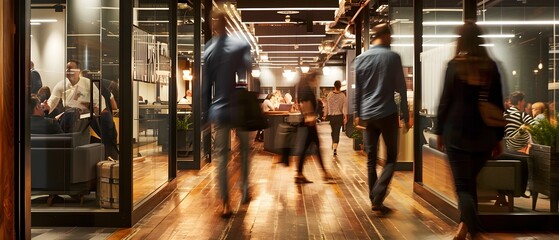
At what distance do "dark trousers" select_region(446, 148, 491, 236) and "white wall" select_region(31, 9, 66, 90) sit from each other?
341 cm

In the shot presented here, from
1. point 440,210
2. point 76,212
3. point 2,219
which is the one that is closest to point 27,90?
point 2,219

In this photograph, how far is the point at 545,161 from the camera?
4.82 meters

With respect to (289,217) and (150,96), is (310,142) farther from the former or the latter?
(289,217)

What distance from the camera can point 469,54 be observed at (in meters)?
3.54

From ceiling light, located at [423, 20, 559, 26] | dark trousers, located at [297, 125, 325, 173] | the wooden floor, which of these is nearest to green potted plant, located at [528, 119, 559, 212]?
the wooden floor

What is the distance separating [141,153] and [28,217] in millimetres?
2040

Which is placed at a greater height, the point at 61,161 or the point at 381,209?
the point at 61,161

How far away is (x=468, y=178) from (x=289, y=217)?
2.01 metres

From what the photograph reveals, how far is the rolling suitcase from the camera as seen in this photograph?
4910 millimetres

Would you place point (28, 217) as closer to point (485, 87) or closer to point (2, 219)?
point (2, 219)

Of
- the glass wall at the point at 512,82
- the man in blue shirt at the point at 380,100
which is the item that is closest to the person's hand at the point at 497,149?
the glass wall at the point at 512,82

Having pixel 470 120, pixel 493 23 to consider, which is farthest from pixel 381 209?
pixel 493 23

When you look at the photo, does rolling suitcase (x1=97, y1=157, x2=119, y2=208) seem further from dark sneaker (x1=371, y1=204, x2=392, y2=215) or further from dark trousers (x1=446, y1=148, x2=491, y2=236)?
dark trousers (x1=446, y1=148, x2=491, y2=236)

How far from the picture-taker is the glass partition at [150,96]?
512cm
